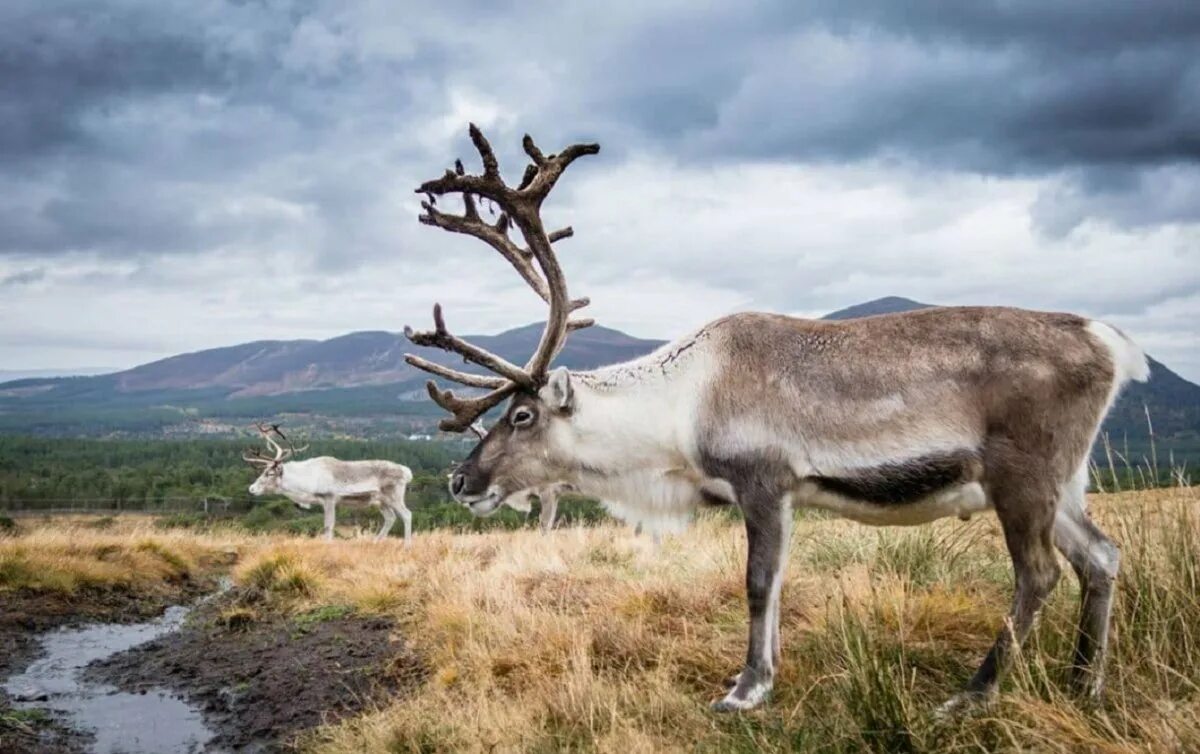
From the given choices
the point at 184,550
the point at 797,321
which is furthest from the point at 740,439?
the point at 184,550

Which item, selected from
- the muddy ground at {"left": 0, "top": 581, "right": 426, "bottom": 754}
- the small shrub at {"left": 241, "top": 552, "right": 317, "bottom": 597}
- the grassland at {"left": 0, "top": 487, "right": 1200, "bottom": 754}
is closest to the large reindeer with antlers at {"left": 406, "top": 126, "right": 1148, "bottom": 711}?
the grassland at {"left": 0, "top": 487, "right": 1200, "bottom": 754}

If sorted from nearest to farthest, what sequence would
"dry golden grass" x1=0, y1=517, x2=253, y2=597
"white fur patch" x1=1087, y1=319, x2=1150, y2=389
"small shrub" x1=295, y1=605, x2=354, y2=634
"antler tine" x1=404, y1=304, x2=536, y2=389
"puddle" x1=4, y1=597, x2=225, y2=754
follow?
"white fur patch" x1=1087, y1=319, x2=1150, y2=389 < "antler tine" x1=404, y1=304, x2=536, y2=389 < "puddle" x1=4, y1=597, x2=225, y2=754 < "small shrub" x1=295, y1=605, x2=354, y2=634 < "dry golden grass" x1=0, y1=517, x2=253, y2=597

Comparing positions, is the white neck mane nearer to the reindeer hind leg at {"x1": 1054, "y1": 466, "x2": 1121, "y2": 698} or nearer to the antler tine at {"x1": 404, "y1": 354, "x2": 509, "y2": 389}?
the antler tine at {"x1": 404, "y1": 354, "x2": 509, "y2": 389}

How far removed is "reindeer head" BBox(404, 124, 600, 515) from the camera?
22.3 feet

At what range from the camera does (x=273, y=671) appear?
27.9 feet

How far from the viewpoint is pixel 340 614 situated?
10422mm

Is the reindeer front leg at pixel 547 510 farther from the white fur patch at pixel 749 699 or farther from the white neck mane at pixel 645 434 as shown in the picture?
the white fur patch at pixel 749 699

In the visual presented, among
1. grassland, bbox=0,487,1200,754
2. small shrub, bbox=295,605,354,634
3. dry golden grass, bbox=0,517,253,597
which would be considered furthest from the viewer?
dry golden grass, bbox=0,517,253,597

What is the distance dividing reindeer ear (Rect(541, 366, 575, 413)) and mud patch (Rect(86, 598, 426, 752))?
8.51 ft

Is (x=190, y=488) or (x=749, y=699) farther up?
(x=749, y=699)

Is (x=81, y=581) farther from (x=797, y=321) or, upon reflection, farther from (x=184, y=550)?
(x=797, y=321)

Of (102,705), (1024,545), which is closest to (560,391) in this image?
(1024,545)

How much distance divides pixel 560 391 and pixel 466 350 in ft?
3.22

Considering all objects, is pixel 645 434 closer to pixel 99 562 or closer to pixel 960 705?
pixel 960 705
